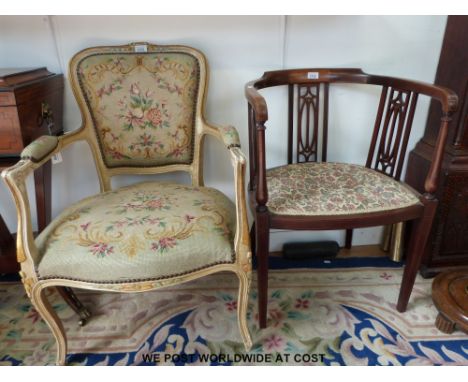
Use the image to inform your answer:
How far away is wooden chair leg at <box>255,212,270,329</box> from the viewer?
1064mm

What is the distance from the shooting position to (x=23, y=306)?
1.38 meters

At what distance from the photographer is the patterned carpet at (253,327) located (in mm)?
1149

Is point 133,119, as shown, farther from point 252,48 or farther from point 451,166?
point 451,166

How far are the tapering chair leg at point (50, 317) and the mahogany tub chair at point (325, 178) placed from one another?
0.64 m

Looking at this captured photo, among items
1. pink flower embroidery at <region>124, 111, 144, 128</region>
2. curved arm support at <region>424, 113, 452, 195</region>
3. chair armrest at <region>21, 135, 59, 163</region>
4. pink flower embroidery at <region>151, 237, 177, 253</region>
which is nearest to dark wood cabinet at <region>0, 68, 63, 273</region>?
chair armrest at <region>21, 135, 59, 163</region>

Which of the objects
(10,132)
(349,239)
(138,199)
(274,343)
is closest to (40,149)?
(10,132)

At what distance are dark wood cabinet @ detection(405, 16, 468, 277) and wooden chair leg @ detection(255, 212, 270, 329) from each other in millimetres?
748

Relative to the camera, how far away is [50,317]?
1028 millimetres

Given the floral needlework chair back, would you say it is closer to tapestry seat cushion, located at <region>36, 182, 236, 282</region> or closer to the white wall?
the white wall

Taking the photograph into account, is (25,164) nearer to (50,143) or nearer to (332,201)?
(50,143)

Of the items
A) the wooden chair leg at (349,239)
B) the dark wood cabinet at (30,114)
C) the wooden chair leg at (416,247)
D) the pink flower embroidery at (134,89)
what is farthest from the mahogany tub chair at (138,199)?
the wooden chair leg at (349,239)

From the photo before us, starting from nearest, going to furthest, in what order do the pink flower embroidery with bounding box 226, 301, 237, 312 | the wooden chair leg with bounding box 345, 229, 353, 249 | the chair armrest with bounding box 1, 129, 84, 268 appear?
the chair armrest with bounding box 1, 129, 84, 268 < the pink flower embroidery with bounding box 226, 301, 237, 312 < the wooden chair leg with bounding box 345, 229, 353, 249

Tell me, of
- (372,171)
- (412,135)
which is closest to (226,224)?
(372,171)

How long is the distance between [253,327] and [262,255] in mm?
327
